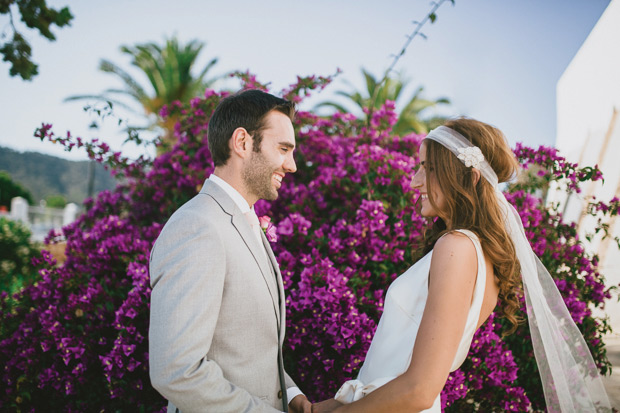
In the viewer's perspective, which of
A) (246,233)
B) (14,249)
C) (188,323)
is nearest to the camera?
(188,323)

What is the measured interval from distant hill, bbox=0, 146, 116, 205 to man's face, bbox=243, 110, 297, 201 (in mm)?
65011

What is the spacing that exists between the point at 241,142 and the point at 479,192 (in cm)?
109

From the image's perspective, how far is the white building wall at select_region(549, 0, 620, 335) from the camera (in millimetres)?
8289

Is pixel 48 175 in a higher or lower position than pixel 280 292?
higher

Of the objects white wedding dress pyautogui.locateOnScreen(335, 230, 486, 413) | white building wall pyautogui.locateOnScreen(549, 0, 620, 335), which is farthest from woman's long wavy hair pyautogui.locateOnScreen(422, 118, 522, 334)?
white building wall pyautogui.locateOnScreen(549, 0, 620, 335)

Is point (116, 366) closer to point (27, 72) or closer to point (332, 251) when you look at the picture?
point (332, 251)

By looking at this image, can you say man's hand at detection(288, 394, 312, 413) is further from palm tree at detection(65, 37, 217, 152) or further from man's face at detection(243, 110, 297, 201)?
palm tree at detection(65, 37, 217, 152)

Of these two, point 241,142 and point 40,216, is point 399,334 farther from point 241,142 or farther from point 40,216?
point 40,216

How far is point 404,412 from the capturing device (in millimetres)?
1658

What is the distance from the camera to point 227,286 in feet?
5.40

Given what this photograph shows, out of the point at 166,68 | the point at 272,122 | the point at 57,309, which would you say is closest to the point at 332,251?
the point at 272,122

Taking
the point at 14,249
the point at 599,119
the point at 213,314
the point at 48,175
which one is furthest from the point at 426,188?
the point at 48,175

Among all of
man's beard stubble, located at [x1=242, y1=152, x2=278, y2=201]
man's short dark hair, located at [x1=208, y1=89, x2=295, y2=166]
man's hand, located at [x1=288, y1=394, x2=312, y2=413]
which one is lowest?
man's hand, located at [x1=288, y1=394, x2=312, y2=413]

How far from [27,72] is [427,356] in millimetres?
7507
